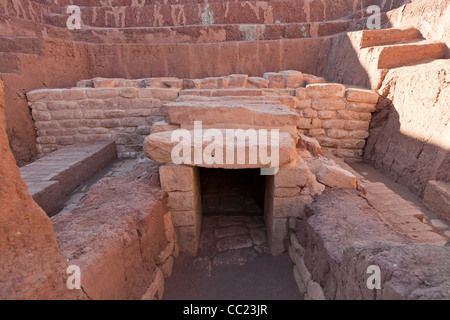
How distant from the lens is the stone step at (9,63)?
4.75m

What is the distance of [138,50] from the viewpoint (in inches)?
280

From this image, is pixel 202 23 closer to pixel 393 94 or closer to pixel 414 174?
pixel 393 94

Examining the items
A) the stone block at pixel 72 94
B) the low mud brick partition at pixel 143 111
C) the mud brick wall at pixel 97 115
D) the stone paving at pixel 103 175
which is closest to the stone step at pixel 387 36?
the low mud brick partition at pixel 143 111

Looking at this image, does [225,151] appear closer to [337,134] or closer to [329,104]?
[329,104]

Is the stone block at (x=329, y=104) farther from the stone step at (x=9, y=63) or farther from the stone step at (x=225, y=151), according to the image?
the stone step at (x=9, y=63)

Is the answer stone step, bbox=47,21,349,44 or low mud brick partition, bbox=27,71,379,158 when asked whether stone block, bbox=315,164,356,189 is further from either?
stone step, bbox=47,21,349,44

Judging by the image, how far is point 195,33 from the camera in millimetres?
7855

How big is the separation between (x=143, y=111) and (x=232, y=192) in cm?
259

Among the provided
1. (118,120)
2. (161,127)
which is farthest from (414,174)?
(118,120)

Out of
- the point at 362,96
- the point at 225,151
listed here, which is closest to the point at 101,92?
the point at 225,151

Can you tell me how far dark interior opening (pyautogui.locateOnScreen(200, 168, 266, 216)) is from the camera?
Result: 4242 millimetres

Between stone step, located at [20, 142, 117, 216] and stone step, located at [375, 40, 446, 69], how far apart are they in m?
6.06

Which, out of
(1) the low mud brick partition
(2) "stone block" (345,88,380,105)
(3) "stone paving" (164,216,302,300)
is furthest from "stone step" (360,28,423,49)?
(3) "stone paving" (164,216,302,300)

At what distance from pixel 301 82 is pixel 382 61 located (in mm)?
1666
